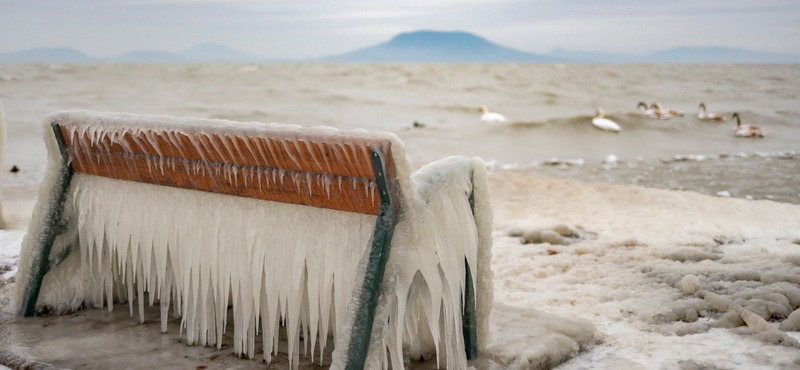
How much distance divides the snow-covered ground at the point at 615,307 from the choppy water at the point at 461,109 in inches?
149

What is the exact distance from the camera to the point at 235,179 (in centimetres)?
205

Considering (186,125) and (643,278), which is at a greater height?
(186,125)

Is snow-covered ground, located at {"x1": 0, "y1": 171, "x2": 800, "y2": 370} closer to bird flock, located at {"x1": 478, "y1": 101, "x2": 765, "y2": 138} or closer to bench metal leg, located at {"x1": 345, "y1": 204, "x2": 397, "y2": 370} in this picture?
bench metal leg, located at {"x1": 345, "y1": 204, "x2": 397, "y2": 370}

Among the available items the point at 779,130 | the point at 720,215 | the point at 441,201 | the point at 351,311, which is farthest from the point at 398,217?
the point at 779,130

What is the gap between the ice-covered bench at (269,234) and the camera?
1.75m

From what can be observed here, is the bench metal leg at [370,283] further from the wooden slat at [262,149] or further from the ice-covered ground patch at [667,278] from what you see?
the ice-covered ground patch at [667,278]

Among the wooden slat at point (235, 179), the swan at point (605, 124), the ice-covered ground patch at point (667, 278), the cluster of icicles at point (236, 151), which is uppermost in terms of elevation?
the cluster of icicles at point (236, 151)

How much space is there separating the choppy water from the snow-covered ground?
3.78 metres

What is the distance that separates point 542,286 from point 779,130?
581 inches

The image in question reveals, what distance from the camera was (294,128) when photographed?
180cm

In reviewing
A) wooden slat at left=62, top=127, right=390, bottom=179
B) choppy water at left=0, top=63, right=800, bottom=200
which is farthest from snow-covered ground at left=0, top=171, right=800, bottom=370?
choppy water at left=0, top=63, right=800, bottom=200

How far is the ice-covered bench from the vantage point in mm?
1751

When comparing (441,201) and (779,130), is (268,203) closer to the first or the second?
(441,201)

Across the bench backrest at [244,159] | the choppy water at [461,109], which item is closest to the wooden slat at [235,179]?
the bench backrest at [244,159]
